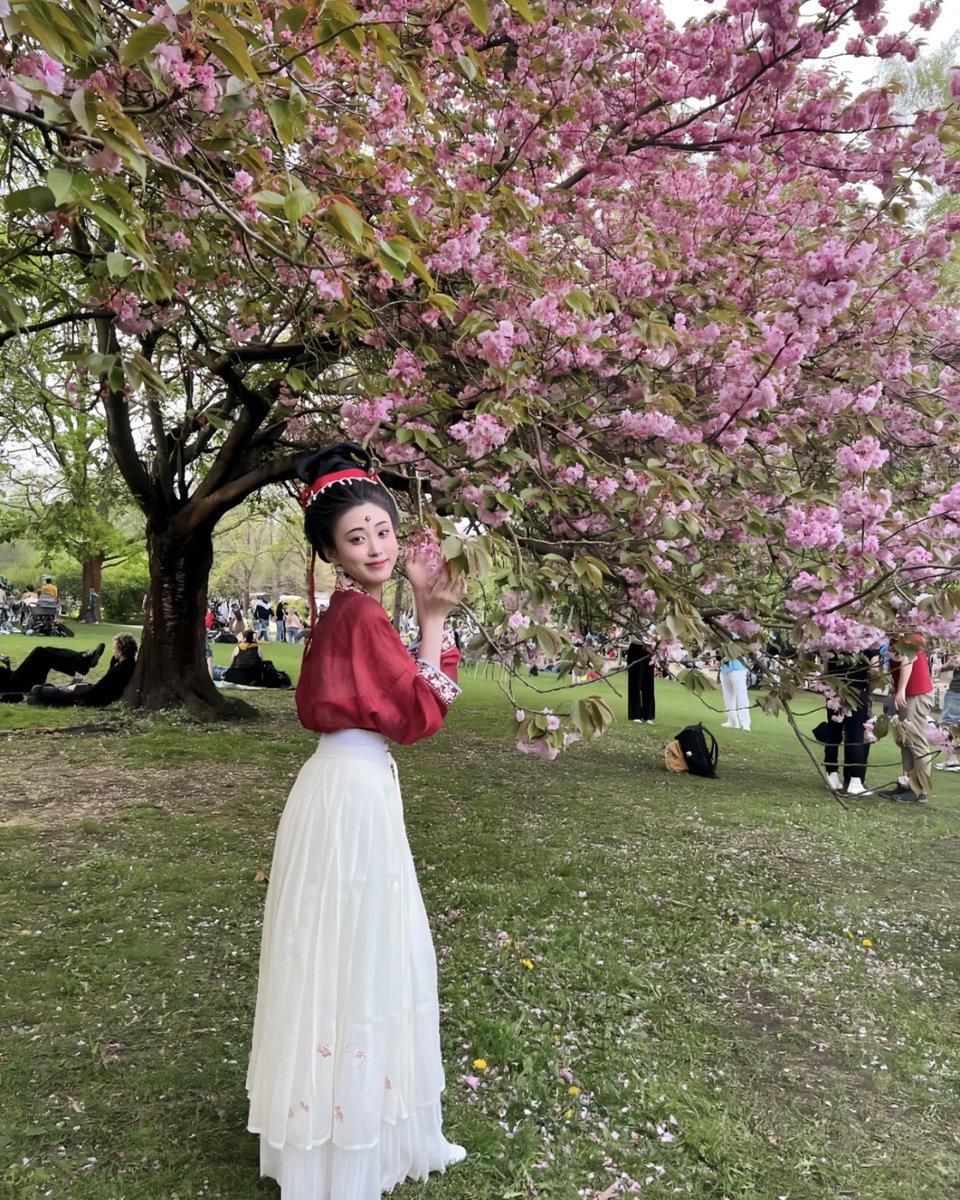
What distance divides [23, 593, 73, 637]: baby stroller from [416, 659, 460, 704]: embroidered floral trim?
19395mm

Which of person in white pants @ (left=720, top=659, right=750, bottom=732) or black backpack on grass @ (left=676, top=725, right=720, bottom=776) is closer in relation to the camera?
black backpack on grass @ (left=676, top=725, right=720, bottom=776)

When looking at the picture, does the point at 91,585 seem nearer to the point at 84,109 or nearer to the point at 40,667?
the point at 40,667

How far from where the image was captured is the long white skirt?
2.03 meters

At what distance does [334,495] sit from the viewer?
2.16 m

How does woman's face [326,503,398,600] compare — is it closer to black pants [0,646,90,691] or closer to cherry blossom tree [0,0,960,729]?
cherry blossom tree [0,0,960,729]

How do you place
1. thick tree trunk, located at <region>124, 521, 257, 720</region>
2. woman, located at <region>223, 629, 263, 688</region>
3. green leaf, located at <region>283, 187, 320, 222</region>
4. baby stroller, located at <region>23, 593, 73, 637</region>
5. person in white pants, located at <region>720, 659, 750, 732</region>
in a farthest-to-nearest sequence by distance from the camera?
1. baby stroller, located at <region>23, 593, 73, 637</region>
2. woman, located at <region>223, 629, 263, 688</region>
3. person in white pants, located at <region>720, 659, 750, 732</region>
4. thick tree trunk, located at <region>124, 521, 257, 720</region>
5. green leaf, located at <region>283, 187, 320, 222</region>

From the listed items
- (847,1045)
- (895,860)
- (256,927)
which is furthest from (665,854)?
(256,927)

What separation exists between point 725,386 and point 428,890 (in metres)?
3.06

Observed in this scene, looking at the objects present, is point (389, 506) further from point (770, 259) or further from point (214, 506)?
point (214, 506)

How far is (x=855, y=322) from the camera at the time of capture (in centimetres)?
402

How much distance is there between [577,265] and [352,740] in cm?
282

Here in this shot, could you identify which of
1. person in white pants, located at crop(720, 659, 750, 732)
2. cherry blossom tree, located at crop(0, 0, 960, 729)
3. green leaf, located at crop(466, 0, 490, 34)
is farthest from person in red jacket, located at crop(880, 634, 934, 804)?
person in white pants, located at crop(720, 659, 750, 732)

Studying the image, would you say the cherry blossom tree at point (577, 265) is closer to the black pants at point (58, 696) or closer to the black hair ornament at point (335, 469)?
the black hair ornament at point (335, 469)

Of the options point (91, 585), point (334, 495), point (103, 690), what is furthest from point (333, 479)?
point (91, 585)
